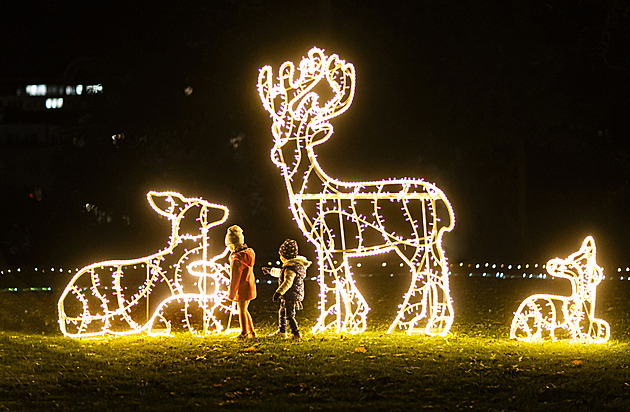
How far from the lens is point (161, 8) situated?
86.4 feet

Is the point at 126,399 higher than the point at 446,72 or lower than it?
lower

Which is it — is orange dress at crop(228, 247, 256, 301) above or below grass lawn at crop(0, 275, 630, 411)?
above

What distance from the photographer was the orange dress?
40.1 feet

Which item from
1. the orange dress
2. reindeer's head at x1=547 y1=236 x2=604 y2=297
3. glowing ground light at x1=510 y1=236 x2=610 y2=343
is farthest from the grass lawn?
reindeer's head at x1=547 y1=236 x2=604 y2=297

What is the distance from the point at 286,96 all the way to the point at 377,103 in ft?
38.3

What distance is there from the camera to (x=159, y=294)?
1953cm

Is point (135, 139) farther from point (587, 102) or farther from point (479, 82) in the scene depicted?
point (587, 102)

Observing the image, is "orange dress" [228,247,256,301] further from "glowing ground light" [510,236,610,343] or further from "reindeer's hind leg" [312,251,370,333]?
"glowing ground light" [510,236,610,343]

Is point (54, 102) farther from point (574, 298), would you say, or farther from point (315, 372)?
point (315, 372)

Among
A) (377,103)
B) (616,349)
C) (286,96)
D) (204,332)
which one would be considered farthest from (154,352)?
(377,103)

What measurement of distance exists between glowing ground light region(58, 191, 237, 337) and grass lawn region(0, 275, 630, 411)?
0.44m

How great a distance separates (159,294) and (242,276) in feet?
25.0

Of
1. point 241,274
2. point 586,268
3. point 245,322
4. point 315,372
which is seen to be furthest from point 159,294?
point 315,372

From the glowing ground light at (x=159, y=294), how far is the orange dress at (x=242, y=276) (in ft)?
1.33
